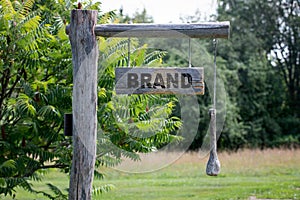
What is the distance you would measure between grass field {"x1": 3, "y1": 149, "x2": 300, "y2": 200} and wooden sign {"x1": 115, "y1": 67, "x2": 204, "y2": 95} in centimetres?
626

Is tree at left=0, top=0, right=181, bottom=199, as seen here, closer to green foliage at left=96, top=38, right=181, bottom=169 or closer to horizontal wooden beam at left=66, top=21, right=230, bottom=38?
green foliage at left=96, top=38, right=181, bottom=169

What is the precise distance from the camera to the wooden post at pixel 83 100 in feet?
20.9

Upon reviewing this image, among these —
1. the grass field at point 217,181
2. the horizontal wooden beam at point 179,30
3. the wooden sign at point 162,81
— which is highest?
the horizontal wooden beam at point 179,30

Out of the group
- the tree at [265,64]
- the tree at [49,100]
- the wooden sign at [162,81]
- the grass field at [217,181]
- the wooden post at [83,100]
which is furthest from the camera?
the tree at [265,64]

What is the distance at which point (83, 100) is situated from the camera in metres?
6.36

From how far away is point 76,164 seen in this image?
6426 millimetres

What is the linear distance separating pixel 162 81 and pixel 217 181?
9426 millimetres

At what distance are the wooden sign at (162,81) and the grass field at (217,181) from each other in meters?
6.26

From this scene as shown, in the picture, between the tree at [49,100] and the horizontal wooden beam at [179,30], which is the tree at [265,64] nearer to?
the tree at [49,100]

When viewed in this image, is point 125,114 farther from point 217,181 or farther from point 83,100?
point 217,181

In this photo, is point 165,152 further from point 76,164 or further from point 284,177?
point 284,177

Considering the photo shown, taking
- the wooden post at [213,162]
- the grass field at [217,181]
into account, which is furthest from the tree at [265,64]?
the wooden post at [213,162]

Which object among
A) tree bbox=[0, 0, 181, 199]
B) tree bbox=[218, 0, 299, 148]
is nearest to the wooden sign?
tree bbox=[0, 0, 181, 199]

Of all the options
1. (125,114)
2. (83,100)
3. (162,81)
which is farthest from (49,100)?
(162,81)
